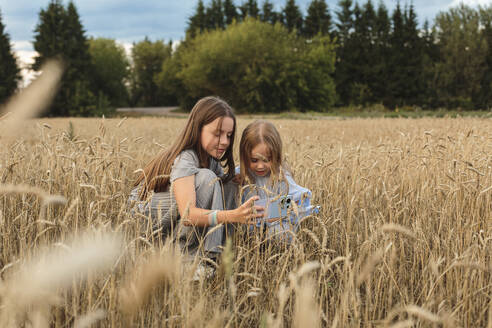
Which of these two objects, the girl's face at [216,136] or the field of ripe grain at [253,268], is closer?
Result: the field of ripe grain at [253,268]

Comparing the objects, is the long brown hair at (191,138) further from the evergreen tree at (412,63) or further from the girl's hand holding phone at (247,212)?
the evergreen tree at (412,63)

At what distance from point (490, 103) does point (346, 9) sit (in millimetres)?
16859

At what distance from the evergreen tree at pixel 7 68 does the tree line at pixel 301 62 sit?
0.08 m

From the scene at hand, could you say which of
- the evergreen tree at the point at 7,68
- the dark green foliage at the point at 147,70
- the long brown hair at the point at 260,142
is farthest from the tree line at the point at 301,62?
the long brown hair at the point at 260,142

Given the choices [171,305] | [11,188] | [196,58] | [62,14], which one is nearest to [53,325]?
[171,305]

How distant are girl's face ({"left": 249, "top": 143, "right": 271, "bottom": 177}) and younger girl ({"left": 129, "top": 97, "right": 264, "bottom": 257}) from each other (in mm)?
199

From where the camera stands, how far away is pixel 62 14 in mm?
33219

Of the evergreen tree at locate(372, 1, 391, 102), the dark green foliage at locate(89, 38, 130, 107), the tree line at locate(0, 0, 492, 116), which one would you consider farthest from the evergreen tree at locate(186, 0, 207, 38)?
the evergreen tree at locate(372, 1, 391, 102)

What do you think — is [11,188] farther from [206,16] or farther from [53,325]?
[206,16]

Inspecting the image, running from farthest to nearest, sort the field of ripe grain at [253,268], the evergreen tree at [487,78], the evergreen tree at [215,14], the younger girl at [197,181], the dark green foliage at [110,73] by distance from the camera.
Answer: the evergreen tree at [215,14] → the dark green foliage at [110,73] → the evergreen tree at [487,78] → the younger girl at [197,181] → the field of ripe grain at [253,268]

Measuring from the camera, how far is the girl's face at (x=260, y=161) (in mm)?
2754

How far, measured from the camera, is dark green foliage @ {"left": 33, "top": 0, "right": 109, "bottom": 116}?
103 ft

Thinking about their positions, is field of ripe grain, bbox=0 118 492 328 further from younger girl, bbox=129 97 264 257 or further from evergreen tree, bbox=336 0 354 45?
evergreen tree, bbox=336 0 354 45

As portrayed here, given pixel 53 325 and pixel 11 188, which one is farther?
pixel 53 325
